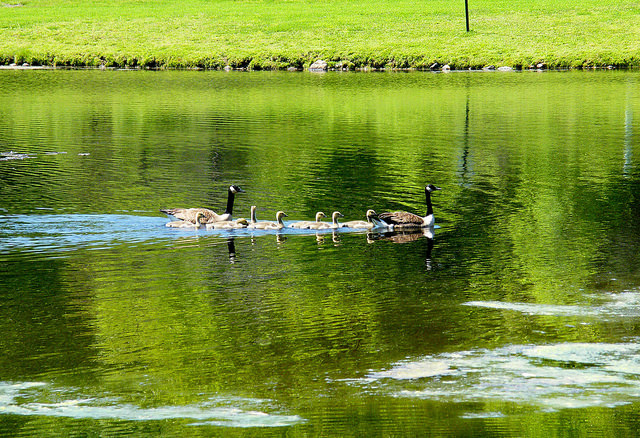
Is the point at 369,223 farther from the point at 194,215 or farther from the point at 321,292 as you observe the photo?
Answer: the point at 321,292

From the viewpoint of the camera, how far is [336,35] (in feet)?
318

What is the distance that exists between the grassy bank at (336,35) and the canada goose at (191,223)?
214 ft

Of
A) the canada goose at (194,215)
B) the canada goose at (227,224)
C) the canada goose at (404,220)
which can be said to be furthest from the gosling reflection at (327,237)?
the canada goose at (194,215)

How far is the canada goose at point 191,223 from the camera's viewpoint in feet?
77.9

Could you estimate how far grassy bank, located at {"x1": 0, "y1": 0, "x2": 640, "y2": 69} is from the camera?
88.2 m

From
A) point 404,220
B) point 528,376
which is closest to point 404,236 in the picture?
point 404,220

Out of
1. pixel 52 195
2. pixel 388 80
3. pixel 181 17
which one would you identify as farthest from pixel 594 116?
pixel 181 17

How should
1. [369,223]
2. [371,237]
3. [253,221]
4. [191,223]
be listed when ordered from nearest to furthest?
[371,237] → [191,223] → [369,223] → [253,221]

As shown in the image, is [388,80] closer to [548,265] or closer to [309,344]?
[548,265]

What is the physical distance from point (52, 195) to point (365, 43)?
224ft

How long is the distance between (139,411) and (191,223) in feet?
40.4

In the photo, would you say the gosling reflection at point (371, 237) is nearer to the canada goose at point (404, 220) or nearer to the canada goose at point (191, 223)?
the canada goose at point (404, 220)

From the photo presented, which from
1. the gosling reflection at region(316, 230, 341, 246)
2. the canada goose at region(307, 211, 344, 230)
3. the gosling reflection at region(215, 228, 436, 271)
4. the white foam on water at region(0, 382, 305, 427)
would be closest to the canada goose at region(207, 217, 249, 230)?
the gosling reflection at region(215, 228, 436, 271)

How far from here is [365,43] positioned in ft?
306
